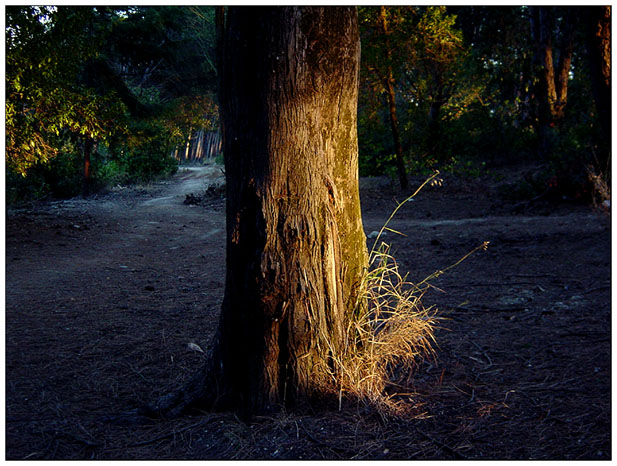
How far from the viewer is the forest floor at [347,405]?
246 centimetres

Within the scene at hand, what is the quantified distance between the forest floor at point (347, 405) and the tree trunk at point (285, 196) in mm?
286

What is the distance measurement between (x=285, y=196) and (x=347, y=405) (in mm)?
1210

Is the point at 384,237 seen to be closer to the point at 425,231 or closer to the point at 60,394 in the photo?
the point at 425,231

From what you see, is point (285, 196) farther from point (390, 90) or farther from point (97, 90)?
point (97, 90)

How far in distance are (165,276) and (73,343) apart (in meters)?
2.61

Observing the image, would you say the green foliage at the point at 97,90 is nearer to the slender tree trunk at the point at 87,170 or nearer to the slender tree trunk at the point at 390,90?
the slender tree trunk at the point at 87,170

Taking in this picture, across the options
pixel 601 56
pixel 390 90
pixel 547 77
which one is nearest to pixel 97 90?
pixel 390 90

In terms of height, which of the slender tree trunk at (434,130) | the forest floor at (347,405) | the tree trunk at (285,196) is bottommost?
the forest floor at (347,405)

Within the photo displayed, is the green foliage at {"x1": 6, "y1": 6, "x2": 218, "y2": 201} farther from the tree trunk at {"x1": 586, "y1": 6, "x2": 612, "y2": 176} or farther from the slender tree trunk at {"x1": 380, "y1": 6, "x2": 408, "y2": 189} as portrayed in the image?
the tree trunk at {"x1": 586, "y1": 6, "x2": 612, "y2": 176}

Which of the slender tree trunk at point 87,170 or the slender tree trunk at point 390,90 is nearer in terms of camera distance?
the slender tree trunk at point 390,90

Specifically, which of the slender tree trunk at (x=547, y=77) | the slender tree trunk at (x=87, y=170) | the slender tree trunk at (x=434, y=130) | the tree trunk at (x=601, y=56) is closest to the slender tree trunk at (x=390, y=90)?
the slender tree trunk at (x=434, y=130)

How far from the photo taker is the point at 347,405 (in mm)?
2717

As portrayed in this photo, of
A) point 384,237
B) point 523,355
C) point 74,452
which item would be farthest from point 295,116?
point 384,237

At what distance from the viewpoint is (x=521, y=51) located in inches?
615
